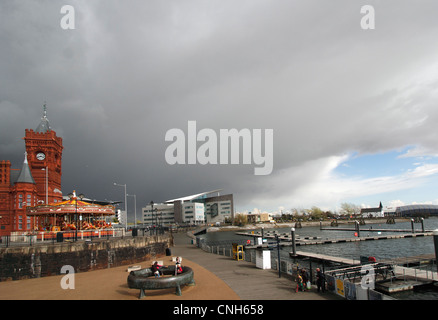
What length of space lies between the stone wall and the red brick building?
2756 cm

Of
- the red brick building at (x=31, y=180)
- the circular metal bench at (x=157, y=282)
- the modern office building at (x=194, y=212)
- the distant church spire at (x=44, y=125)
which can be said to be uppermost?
the distant church spire at (x=44, y=125)

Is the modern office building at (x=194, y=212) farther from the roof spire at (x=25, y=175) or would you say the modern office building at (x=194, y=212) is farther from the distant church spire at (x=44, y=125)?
the roof spire at (x=25, y=175)

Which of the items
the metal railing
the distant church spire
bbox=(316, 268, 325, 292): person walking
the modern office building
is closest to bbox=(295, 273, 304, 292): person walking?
bbox=(316, 268, 325, 292): person walking

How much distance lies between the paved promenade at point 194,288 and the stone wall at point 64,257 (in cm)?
93

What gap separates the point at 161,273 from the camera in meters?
17.9

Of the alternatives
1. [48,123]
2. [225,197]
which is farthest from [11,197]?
[225,197]

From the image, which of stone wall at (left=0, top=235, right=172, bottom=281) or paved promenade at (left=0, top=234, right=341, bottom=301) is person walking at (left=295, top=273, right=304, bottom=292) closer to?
paved promenade at (left=0, top=234, right=341, bottom=301)

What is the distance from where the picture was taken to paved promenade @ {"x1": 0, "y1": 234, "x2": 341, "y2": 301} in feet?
48.3

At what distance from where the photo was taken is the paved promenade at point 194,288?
580 inches

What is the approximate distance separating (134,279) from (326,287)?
1091 centimetres

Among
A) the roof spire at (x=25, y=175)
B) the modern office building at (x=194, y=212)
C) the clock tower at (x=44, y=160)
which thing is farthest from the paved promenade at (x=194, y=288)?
the modern office building at (x=194, y=212)

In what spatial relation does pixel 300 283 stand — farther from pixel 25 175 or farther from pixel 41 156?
pixel 41 156

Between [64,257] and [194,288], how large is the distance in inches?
537
